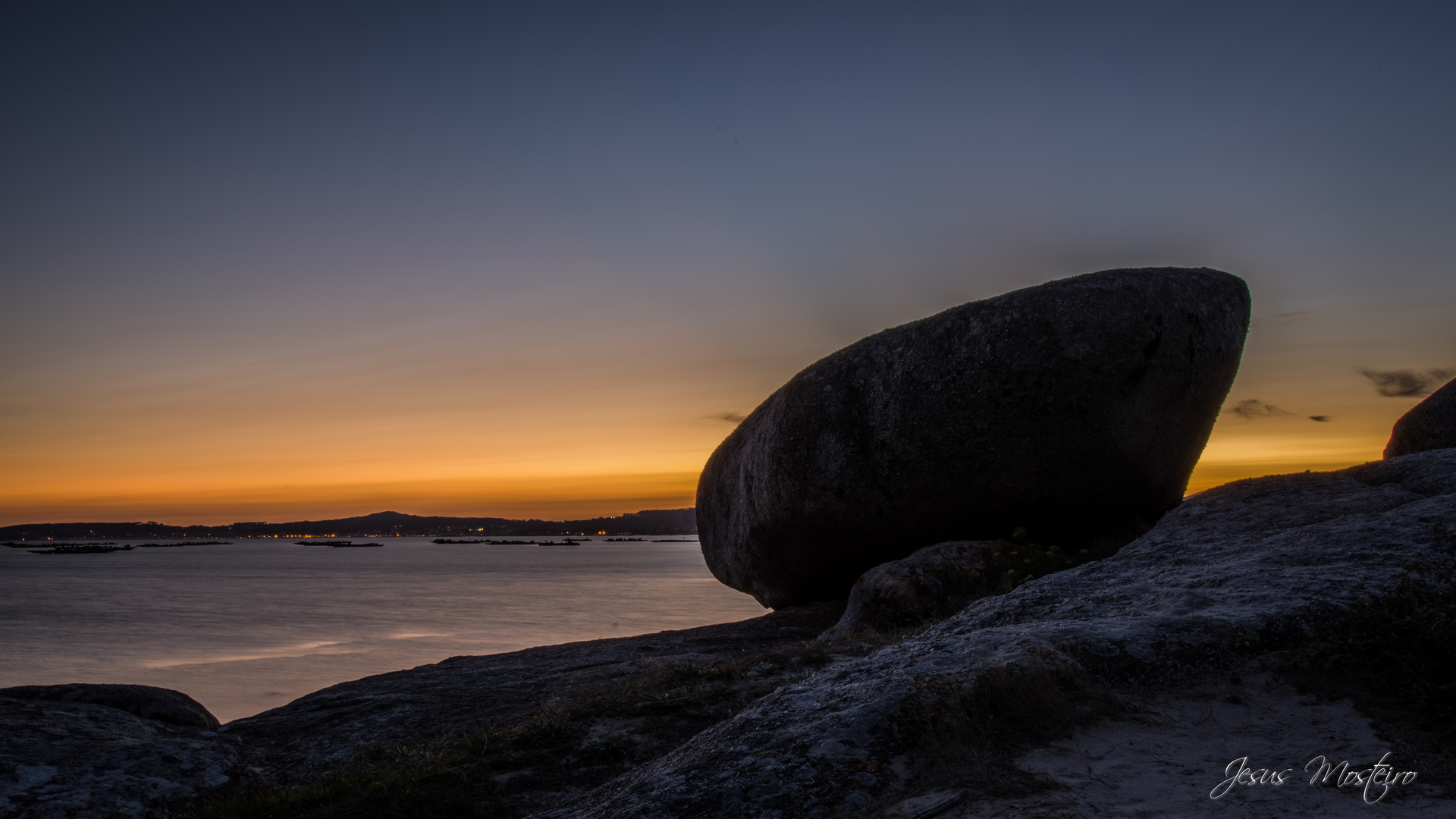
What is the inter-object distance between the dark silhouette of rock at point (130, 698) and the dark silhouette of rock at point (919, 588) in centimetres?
729

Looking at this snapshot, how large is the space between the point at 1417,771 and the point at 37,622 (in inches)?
1963

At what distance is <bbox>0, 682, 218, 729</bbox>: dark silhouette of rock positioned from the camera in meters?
8.20

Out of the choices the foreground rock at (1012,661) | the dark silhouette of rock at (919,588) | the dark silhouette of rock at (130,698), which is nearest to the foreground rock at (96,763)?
the dark silhouette of rock at (130,698)

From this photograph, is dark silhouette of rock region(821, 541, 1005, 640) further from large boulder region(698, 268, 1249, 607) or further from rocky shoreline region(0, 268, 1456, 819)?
large boulder region(698, 268, 1249, 607)

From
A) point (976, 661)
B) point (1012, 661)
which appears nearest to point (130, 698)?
point (976, 661)

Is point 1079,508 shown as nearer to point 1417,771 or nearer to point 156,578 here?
point 1417,771

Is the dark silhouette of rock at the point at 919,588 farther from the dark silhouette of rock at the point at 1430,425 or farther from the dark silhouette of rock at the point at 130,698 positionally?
the dark silhouette of rock at the point at 1430,425

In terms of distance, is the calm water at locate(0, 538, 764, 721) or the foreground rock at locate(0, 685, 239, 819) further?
the calm water at locate(0, 538, 764, 721)

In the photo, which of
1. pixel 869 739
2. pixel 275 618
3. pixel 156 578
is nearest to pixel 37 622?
pixel 275 618

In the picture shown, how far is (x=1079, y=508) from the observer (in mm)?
12656

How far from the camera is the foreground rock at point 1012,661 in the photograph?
3.45m

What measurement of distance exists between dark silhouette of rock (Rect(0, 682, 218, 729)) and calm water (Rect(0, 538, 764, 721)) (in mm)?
10240

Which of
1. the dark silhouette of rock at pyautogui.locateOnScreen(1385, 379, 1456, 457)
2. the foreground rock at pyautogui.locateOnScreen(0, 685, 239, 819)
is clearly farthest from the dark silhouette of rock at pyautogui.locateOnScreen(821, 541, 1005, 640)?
the dark silhouette of rock at pyautogui.locateOnScreen(1385, 379, 1456, 457)

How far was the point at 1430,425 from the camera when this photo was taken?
59.7 feet
